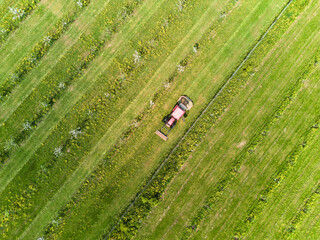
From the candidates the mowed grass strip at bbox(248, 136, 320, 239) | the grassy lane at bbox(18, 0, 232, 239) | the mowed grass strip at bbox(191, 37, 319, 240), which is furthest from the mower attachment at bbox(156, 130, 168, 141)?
the mowed grass strip at bbox(248, 136, 320, 239)

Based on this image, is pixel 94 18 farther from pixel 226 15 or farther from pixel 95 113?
pixel 226 15

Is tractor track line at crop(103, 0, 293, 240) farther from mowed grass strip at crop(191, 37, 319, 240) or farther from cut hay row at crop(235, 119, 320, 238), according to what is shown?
cut hay row at crop(235, 119, 320, 238)

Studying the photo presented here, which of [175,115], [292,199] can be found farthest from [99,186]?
[292,199]

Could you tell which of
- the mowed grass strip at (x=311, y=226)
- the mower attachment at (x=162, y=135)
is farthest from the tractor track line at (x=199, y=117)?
the mowed grass strip at (x=311, y=226)

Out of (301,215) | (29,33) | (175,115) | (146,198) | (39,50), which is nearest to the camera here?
(146,198)

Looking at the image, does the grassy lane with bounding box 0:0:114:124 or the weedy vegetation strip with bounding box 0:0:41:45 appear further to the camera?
the weedy vegetation strip with bounding box 0:0:41:45

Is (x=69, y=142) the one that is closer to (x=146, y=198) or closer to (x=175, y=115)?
(x=146, y=198)

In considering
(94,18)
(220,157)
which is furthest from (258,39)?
(94,18)
